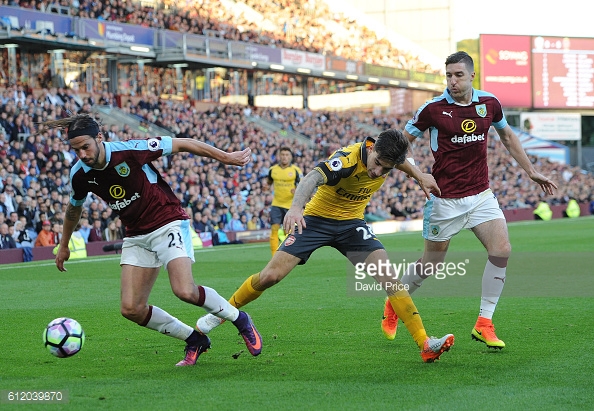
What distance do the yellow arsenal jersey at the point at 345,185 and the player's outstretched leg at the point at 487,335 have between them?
1384 mm

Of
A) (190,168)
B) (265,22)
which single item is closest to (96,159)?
(190,168)

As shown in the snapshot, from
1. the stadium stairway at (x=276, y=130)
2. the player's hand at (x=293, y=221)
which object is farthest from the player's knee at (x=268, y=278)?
the stadium stairway at (x=276, y=130)

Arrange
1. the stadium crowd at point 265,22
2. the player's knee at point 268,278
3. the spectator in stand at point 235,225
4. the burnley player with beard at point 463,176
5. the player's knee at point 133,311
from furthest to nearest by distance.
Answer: the stadium crowd at point 265,22 < the spectator in stand at point 235,225 < the burnley player with beard at point 463,176 < the player's knee at point 268,278 < the player's knee at point 133,311

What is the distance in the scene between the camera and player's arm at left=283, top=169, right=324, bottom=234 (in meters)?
6.41

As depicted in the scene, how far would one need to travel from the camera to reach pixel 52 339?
6676 millimetres

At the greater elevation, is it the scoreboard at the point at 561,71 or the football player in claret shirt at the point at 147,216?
the scoreboard at the point at 561,71

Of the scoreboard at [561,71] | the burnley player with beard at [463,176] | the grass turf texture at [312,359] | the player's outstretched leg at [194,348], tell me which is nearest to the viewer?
the grass turf texture at [312,359]

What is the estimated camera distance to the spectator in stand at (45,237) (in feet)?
65.7

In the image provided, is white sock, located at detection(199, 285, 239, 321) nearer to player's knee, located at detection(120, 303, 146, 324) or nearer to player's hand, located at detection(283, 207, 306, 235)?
player's knee, located at detection(120, 303, 146, 324)

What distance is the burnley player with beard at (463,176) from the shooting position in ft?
25.5

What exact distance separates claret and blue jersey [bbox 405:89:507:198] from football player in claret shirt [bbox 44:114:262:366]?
2022 mm

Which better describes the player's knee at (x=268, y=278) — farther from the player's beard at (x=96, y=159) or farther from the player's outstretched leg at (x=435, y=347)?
the player's beard at (x=96, y=159)

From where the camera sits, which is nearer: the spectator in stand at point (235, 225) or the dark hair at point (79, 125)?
the dark hair at point (79, 125)

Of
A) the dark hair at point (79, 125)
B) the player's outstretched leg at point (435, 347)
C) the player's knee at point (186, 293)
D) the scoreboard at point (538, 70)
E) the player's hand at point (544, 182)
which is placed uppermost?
the scoreboard at point (538, 70)
